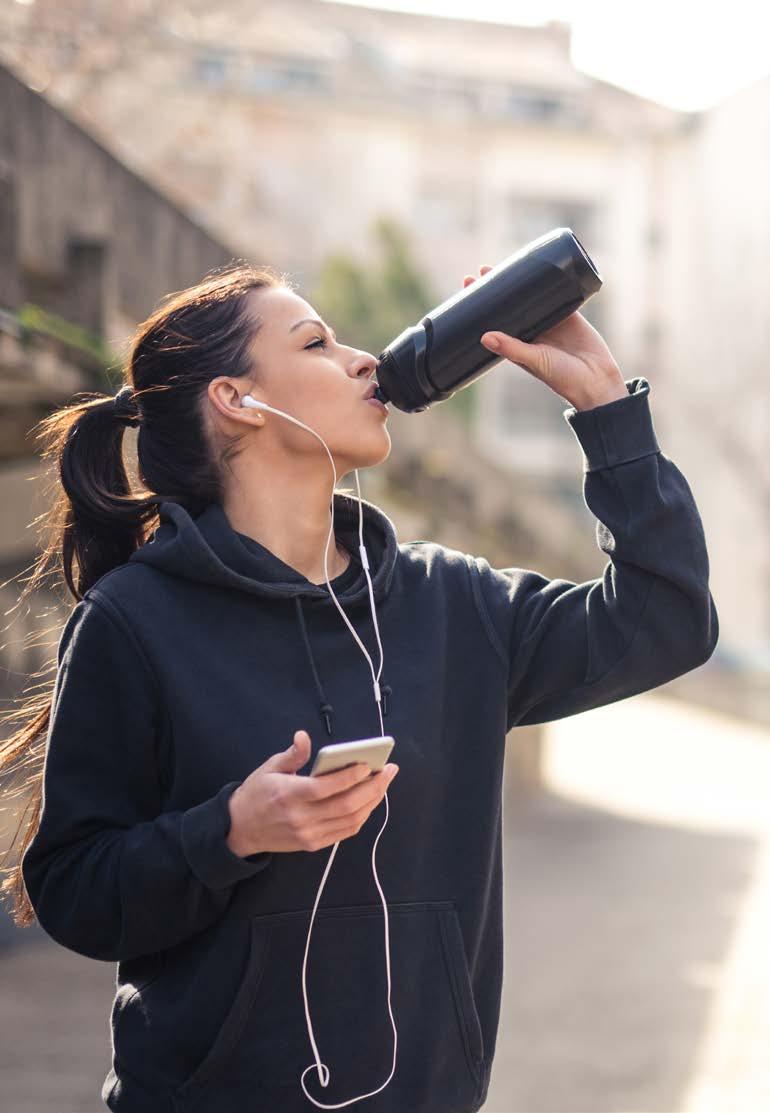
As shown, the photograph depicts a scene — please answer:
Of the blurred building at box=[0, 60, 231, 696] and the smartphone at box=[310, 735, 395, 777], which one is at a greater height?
the blurred building at box=[0, 60, 231, 696]

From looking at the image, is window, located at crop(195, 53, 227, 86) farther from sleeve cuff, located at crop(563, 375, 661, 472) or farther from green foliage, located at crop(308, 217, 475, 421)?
sleeve cuff, located at crop(563, 375, 661, 472)

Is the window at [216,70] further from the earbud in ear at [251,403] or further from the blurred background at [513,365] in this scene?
the earbud in ear at [251,403]

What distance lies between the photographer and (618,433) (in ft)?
6.91

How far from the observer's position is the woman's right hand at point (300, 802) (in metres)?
1.65

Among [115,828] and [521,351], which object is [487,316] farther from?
[115,828]

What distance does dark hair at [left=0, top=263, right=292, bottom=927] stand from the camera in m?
2.23

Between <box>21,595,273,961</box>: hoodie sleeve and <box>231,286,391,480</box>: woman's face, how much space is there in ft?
1.40

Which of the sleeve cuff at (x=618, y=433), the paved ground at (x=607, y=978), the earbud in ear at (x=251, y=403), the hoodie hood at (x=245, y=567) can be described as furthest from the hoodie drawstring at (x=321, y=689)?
the paved ground at (x=607, y=978)

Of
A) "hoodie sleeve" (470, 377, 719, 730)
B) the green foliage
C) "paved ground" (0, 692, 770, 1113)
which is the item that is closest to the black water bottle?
"hoodie sleeve" (470, 377, 719, 730)

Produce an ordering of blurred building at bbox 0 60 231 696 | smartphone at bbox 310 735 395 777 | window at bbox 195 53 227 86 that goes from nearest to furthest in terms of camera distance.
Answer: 1. smartphone at bbox 310 735 395 777
2. blurred building at bbox 0 60 231 696
3. window at bbox 195 53 227 86

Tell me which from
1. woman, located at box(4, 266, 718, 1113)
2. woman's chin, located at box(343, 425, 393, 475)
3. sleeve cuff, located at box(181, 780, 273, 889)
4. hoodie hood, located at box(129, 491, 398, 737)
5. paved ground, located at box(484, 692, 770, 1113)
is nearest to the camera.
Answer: sleeve cuff, located at box(181, 780, 273, 889)

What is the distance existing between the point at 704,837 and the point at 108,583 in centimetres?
812

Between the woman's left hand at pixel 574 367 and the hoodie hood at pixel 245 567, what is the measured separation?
0.34 m

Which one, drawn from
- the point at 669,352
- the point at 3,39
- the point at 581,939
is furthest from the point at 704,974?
the point at 669,352
